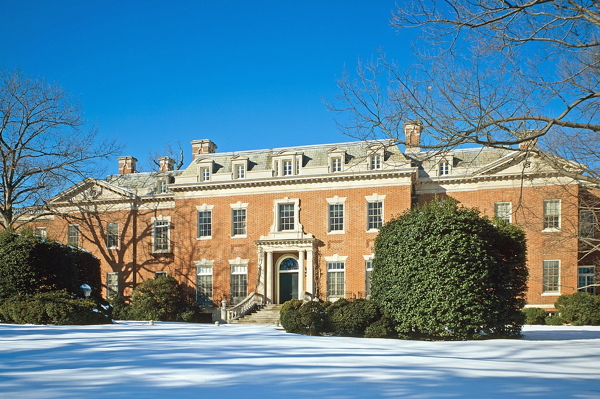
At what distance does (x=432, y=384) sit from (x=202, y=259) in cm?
2837

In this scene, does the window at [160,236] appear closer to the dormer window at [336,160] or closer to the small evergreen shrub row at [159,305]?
the small evergreen shrub row at [159,305]

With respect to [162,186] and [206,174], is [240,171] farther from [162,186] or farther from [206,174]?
[162,186]

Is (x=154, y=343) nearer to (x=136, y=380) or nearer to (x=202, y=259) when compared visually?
(x=136, y=380)

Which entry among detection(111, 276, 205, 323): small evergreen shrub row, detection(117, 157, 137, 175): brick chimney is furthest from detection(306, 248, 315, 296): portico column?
detection(117, 157, 137, 175): brick chimney

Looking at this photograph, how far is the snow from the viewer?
7.53m

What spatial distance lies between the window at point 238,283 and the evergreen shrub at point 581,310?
17.2 metres

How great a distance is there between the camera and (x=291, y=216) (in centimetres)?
3388

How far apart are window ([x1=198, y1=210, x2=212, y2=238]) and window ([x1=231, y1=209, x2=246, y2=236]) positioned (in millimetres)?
1597

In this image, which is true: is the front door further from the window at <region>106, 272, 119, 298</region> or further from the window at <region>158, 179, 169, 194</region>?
the window at <region>106, 272, 119, 298</region>

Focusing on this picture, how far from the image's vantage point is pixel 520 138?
12266 mm

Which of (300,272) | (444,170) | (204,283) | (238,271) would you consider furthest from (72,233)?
(444,170)

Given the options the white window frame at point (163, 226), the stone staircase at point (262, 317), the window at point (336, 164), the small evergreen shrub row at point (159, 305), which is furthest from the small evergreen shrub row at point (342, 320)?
the white window frame at point (163, 226)

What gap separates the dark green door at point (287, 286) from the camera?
3381 centimetres

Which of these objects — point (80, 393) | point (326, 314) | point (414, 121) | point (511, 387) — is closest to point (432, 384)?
point (511, 387)
